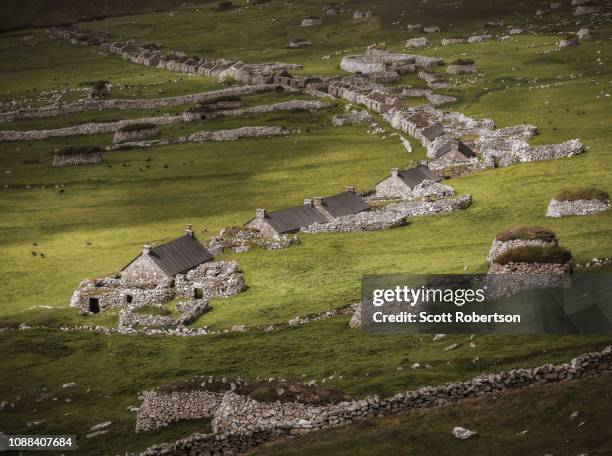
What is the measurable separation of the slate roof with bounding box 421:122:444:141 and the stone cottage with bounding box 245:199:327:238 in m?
32.8

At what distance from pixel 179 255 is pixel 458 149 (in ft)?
129

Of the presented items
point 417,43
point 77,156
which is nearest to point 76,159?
point 77,156

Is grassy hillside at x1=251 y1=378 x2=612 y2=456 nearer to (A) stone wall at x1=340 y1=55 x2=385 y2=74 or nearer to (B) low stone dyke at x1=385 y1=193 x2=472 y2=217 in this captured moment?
(B) low stone dyke at x1=385 y1=193 x2=472 y2=217

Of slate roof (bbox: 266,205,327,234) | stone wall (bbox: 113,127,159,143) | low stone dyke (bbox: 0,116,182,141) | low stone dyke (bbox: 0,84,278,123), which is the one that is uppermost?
low stone dyke (bbox: 0,84,278,123)

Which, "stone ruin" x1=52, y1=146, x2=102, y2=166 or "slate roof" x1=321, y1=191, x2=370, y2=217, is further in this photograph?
"stone ruin" x1=52, y1=146, x2=102, y2=166

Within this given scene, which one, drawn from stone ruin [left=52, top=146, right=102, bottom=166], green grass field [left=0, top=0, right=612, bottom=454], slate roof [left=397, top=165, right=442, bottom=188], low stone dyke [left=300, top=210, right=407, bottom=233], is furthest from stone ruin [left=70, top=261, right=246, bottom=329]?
stone ruin [left=52, top=146, right=102, bottom=166]

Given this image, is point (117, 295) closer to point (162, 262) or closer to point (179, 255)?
point (162, 262)

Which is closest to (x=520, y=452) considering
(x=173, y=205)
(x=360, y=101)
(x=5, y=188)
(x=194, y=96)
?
(x=173, y=205)

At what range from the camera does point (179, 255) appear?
3004 inches

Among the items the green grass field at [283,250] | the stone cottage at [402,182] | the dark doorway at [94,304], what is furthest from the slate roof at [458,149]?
the dark doorway at [94,304]

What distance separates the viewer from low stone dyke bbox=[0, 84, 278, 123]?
6304 inches

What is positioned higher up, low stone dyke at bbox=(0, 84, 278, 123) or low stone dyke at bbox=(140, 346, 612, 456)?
low stone dyke at bbox=(0, 84, 278, 123)

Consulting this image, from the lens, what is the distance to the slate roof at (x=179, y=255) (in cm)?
7444

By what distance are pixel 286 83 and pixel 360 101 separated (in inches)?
815
